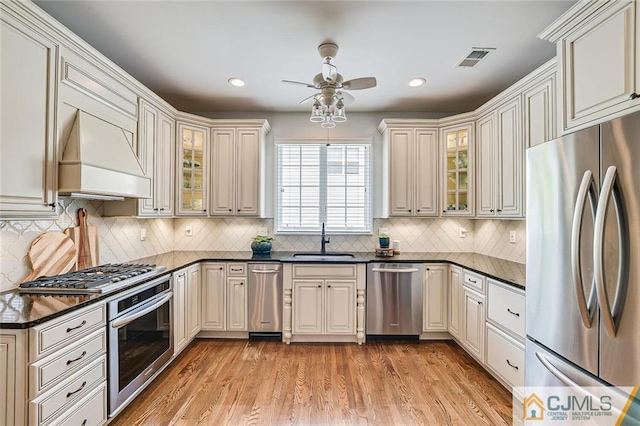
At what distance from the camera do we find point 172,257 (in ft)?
11.3

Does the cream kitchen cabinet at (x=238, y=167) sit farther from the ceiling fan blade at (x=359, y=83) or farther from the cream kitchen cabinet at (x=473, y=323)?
the cream kitchen cabinet at (x=473, y=323)

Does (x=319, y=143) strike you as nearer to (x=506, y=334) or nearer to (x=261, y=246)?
(x=261, y=246)

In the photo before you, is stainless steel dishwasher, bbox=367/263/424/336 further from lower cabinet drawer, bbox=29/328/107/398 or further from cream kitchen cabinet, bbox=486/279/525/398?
lower cabinet drawer, bbox=29/328/107/398

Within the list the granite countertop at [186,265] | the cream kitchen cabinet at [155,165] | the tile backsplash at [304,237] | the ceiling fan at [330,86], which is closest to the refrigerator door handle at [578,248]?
the granite countertop at [186,265]

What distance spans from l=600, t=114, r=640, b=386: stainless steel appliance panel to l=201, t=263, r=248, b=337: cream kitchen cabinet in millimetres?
2964

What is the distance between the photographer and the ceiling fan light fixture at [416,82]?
10.0 feet

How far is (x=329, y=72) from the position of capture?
2258 millimetres

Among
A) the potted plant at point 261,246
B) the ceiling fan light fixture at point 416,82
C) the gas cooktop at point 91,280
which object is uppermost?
the ceiling fan light fixture at point 416,82

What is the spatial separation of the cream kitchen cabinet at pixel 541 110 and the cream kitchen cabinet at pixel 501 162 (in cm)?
8

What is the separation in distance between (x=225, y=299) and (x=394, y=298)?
1.92 metres

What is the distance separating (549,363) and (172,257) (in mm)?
3498

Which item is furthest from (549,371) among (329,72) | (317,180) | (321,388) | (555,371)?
(317,180)

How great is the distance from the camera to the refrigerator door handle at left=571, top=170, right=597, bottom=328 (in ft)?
4.42

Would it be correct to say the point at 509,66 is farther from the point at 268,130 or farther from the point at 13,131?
the point at 13,131
